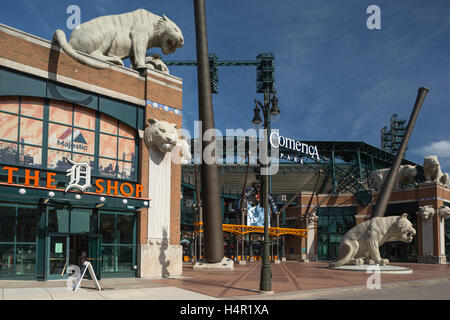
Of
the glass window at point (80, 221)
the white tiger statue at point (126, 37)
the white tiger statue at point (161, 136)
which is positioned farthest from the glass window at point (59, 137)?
the white tiger statue at point (161, 136)

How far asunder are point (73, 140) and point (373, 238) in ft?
58.2

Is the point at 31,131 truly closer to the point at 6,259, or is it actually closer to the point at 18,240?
the point at 18,240

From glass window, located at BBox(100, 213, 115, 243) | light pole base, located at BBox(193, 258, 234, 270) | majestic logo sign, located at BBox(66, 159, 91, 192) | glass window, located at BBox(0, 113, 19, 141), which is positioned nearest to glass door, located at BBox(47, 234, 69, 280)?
glass window, located at BBox(100, 213, 115, 243)

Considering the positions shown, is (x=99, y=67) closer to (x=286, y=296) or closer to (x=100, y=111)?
(x=100, y=111)

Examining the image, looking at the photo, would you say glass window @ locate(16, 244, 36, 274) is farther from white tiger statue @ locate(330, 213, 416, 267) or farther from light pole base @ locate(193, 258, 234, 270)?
white tiger statue @ locate(330, 213, 416, 267)

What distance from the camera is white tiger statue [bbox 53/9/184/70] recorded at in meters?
21.1

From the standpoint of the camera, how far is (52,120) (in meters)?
18.8

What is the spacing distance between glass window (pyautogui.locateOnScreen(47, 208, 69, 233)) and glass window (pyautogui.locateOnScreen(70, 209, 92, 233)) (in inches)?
9.5

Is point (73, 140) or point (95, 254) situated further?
point (73, 140)

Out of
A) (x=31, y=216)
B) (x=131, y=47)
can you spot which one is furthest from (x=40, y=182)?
(x=131, y=47)

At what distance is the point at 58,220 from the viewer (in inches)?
730

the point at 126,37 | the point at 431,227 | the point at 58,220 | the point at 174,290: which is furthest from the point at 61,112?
the point at 431,227

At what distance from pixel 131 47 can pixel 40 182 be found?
27.3ft
